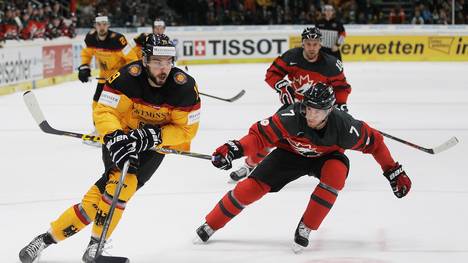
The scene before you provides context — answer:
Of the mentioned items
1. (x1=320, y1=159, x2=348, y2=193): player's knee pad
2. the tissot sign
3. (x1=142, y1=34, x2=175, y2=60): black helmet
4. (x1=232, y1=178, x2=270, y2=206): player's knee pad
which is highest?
(x1=142, y1=34, x2=175, y2=60): black helmet

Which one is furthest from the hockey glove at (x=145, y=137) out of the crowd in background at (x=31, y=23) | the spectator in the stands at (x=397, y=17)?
the spectator in the stands at (x=397, y=17)

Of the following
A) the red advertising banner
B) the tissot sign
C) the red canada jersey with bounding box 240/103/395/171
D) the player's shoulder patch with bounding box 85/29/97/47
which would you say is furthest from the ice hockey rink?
the tissot sign

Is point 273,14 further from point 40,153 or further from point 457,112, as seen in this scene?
point 40,153

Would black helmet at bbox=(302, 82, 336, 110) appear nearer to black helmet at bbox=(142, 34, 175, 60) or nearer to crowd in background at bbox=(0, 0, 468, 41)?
black helmet at bbox=(142, 34, 175, 60)

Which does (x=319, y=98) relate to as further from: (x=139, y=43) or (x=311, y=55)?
(x=139, y=43)

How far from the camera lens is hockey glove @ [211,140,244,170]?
3.84 meters

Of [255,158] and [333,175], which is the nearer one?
[333,175]

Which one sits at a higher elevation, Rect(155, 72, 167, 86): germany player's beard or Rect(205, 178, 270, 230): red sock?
Rect(155, 72, 167, 86): germany player's beard

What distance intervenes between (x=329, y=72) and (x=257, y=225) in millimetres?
1607

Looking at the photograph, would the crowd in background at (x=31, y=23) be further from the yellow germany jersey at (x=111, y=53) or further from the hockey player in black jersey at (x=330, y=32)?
the hockey player in black jersey at (x=330, y=32)

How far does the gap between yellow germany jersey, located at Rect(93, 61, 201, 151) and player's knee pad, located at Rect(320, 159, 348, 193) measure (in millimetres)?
705

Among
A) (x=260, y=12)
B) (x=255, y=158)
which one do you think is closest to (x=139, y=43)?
(x=255, y=158)

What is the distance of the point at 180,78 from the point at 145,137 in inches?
13.6

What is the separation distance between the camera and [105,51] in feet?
26.6
